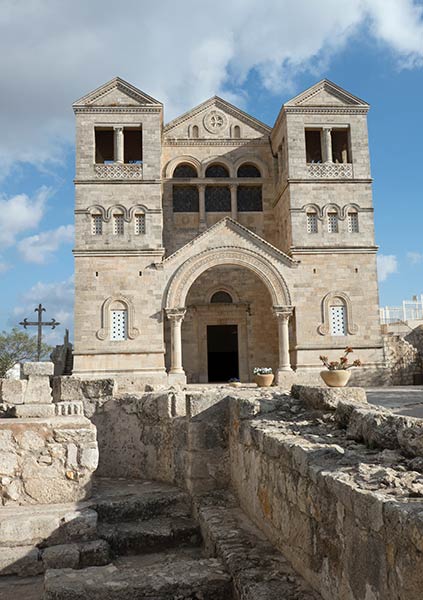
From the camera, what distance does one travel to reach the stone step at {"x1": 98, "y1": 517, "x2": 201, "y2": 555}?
18.7 feet

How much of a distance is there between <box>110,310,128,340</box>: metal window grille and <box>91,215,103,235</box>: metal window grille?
334cm

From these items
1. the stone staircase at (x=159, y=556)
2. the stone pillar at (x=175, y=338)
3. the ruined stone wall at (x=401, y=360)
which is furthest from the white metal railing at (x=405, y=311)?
the stone staircase at (x=159, y=556)

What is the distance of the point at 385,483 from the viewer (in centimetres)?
291

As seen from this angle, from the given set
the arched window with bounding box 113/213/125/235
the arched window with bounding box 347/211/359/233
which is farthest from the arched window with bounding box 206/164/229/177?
the arched window with bounding box 347/211/359/233

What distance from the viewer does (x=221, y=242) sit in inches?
869

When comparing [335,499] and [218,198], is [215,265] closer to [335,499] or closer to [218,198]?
[218,198]

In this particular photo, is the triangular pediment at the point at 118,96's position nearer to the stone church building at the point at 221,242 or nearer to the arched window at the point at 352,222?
the stone church building at the point at 221,242

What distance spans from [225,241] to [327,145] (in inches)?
246

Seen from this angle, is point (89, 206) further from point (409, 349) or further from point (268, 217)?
point (409, 349)

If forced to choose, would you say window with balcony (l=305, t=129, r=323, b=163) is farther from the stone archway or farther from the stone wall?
the stone wall

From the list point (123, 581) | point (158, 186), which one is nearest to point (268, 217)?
point (158, 186)

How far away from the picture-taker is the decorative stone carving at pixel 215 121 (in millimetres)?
25984

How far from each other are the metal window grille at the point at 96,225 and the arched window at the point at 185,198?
3.89 m

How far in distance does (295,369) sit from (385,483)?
1920 cm
